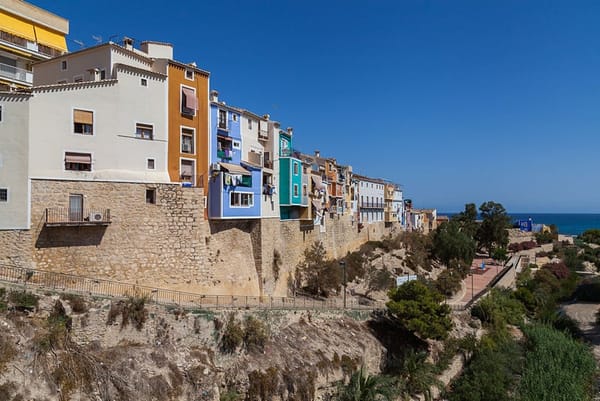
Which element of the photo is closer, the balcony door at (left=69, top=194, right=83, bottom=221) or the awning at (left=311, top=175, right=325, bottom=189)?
the balcony door at (left=69, top=194, right=83, bottom=221)

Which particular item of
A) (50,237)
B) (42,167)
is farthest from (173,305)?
(42,167)

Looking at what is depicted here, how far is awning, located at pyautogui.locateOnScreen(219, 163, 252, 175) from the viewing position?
2877 cm

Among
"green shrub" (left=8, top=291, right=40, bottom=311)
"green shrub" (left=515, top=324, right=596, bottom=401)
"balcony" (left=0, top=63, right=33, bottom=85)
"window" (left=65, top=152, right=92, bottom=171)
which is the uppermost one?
"balcony" (left=0, top=63, right=33, bottom=85)

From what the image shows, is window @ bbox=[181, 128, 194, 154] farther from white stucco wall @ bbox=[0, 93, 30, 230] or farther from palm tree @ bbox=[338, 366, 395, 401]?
palm tree @ bbox=[338, 366, 395, 401]

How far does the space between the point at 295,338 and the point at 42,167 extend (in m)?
Result: 16.6

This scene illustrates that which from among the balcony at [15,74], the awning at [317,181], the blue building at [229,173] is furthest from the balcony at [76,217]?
the awning at [317,181]

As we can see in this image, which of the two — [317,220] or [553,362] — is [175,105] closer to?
[317,220]

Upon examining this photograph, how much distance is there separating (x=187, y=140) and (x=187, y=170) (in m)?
1.93

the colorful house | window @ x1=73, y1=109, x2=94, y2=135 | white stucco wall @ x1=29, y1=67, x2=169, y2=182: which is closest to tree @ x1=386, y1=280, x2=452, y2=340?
the colorful house

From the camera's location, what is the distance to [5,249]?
1961 centimetres

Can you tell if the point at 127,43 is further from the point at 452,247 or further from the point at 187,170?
the point at 452,247

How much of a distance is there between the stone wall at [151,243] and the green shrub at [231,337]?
16.3 ft

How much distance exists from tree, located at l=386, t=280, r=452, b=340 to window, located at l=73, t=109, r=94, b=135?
23082mm

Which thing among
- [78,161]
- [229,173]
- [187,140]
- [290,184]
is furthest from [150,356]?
[290,184]
